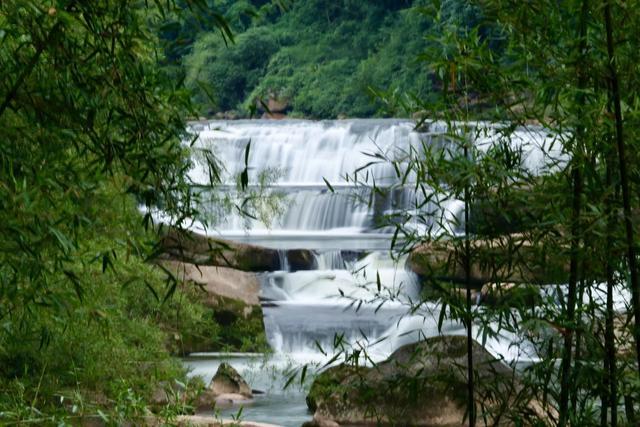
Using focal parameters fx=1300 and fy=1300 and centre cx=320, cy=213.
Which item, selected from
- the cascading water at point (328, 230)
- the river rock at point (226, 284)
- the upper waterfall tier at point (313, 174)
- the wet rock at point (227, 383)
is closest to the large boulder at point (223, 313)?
the river rock at point (226, 284)

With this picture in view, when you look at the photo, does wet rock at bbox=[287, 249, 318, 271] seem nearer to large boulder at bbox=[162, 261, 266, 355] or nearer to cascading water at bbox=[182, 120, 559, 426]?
cascading water at bbox=[182, 120, 559, 426]

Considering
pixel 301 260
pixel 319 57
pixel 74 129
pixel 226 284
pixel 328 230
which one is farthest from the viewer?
pixel 319 57

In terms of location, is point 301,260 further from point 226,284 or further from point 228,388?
point 228,388

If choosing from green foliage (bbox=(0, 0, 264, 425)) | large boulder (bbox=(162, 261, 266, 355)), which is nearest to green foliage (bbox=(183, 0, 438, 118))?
large boulder (bbox=(162, 261, 266, 355))

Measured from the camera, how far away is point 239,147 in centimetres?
2130

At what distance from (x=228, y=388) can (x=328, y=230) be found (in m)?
8.32

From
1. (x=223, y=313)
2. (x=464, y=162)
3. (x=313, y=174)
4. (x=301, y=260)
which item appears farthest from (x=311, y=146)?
(x=464, y=162)

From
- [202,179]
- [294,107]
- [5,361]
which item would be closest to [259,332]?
[5,361]

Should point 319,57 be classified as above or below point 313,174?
above

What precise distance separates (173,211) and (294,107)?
34.4m

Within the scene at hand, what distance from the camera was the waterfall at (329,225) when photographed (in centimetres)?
1252

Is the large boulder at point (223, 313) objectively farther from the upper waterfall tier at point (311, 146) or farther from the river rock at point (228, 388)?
the upper waterfall tier at point (311, 146)

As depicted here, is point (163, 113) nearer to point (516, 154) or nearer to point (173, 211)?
point (173, 211)

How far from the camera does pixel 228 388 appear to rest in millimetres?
9922
